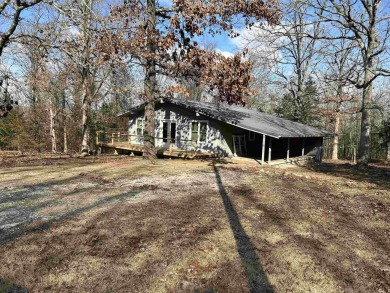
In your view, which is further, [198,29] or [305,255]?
[198,29]

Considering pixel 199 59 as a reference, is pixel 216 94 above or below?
below

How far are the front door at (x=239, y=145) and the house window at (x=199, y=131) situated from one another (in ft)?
7.59

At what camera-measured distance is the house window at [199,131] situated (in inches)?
798

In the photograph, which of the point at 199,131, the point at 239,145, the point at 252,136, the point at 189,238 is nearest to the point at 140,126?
the point at 199,131

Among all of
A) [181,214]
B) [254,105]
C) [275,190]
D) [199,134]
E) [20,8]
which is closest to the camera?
[181,214]

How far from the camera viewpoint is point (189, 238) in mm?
5441

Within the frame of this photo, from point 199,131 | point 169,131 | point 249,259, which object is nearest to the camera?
point 249,259

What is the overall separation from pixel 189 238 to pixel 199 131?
15.2m

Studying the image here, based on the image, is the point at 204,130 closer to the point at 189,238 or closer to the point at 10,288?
the point at 189,238

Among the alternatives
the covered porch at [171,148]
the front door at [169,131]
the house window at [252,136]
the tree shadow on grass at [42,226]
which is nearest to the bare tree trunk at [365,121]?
the house window at [252,136]

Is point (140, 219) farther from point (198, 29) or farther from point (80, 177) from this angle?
point (198, 29)

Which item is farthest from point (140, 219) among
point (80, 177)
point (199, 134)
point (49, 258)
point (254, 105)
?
point (254, 105)

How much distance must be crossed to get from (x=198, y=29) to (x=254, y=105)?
31.5 m

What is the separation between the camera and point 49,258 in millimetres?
4551
